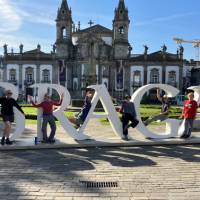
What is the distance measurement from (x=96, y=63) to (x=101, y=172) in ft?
169

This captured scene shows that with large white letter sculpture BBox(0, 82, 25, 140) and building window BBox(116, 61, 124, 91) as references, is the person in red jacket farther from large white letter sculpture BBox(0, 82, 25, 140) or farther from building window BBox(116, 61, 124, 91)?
building window BBox(116, 61, 124, 91)

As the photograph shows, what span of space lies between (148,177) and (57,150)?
3458mm

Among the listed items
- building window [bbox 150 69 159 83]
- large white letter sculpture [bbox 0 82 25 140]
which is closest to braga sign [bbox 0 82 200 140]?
large white letter sculpture [bbox 0 82 25 140]

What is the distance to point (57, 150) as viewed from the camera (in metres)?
9.53

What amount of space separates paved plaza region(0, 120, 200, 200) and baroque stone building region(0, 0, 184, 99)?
158 ft

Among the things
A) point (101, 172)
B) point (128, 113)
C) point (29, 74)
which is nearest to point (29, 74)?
point (29, 74)

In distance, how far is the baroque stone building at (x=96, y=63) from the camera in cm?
5862

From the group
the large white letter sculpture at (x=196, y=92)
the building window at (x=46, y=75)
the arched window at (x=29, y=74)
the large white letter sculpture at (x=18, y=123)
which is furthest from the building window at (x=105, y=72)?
the large white letter sculpture at (x=18, y=123)

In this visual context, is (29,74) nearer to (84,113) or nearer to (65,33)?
(65,33)

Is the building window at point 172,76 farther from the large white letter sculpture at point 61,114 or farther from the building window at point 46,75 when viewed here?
the large white letter sculpture at point 61,114

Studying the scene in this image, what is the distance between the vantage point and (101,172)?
7.13 m

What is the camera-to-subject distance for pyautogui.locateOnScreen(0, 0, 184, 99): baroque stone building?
192 feet

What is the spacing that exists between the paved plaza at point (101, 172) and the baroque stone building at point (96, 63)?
4808 centimetres

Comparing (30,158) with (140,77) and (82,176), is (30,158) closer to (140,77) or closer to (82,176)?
(82,176)
